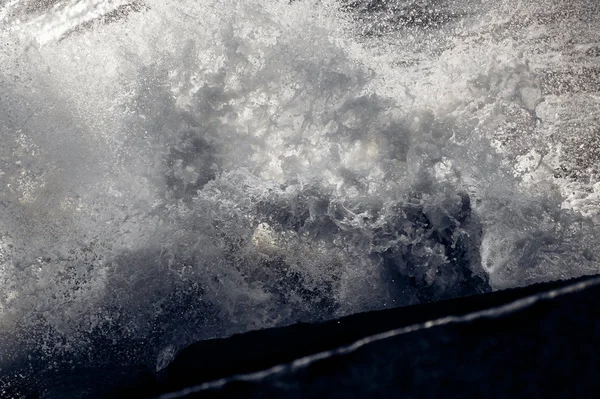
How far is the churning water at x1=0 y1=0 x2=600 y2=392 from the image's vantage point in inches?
59.7

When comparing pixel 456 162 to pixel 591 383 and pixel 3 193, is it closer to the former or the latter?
pixel 591 383

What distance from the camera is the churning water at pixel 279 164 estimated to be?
59.7 inches

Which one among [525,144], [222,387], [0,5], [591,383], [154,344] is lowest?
[591,383]

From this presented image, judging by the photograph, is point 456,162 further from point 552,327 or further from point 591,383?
point 591,383

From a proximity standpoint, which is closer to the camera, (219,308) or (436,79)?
(219,308)

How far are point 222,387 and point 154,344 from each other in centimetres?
20

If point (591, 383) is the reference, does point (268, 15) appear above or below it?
above

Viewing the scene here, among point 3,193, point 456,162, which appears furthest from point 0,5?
point 456,162

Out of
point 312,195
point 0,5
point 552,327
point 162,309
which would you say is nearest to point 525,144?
point 552,327

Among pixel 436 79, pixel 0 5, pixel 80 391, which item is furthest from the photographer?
pixel 0 5

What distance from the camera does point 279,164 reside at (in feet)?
5.22

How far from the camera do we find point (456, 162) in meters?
1.57

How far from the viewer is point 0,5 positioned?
1771 mm

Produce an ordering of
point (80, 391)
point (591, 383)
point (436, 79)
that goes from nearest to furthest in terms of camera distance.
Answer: point (591, 383) < point (80, 391) < point (436, 79)
